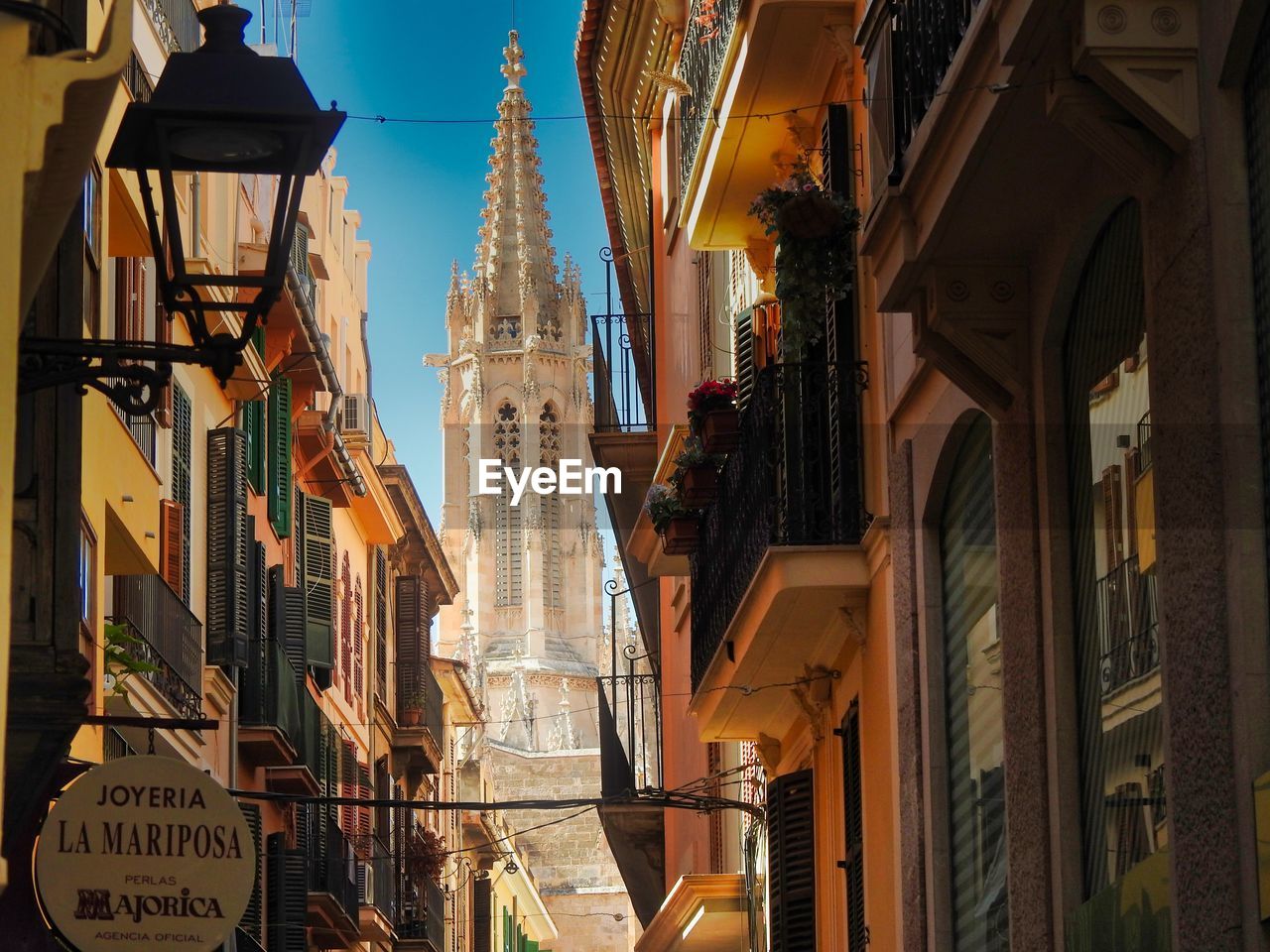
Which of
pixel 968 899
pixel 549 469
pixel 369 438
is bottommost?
pixel 968 899


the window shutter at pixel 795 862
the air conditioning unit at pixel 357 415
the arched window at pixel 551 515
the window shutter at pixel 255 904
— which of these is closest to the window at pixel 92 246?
the window shutter at pixel 795 862

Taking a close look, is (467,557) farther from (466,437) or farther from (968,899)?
(968,899)

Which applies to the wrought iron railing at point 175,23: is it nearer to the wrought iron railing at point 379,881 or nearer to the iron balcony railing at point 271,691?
the iron balcony railing at point 271,691

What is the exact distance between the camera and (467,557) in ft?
431

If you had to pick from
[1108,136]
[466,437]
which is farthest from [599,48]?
[466,437]

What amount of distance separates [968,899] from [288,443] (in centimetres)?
1728

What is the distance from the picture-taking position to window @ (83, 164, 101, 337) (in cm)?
1152

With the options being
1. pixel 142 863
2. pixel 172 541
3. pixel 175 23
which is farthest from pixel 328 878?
pixel 142 863

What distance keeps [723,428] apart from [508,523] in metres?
118

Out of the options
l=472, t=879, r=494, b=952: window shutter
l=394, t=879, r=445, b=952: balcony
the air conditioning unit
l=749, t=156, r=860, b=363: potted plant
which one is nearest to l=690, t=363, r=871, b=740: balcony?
l=749, t=156, r=860, b=363: potted plant

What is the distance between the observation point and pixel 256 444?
83.4 ft

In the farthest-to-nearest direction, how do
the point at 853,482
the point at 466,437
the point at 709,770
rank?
the point at 466,437, the point at 709,770, the point at 853,482

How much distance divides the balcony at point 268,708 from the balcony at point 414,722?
12.9m

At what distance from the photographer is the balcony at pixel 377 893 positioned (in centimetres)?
3111
